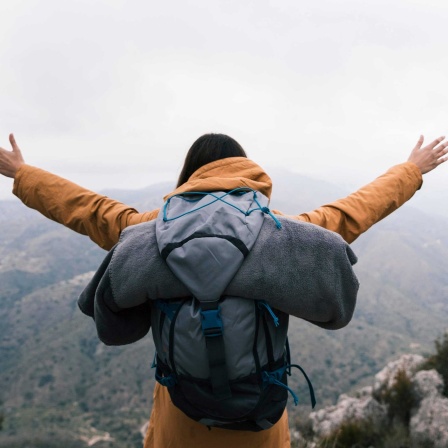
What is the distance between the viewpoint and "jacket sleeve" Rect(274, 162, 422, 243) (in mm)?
1713

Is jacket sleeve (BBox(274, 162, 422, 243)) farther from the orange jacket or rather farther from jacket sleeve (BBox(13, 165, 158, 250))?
jacket sleeve (BBox(13, 165, 158, 250))

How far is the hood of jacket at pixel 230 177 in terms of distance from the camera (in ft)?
4.81

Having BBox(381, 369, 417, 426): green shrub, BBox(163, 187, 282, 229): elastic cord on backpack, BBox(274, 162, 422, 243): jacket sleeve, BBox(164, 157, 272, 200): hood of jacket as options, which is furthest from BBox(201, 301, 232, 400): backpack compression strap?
BBox(381, 369, 417, 426): green shrub

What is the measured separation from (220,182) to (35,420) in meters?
61.0

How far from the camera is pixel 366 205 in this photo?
5.95ft

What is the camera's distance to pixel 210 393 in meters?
1.35

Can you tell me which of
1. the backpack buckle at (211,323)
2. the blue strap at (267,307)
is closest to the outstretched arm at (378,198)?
the blue strap at (267,307)

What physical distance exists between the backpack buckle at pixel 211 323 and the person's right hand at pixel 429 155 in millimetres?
1562

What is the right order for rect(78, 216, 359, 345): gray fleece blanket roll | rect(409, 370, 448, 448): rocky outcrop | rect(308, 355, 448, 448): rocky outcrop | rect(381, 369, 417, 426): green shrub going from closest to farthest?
rect(78, 216, 359, 345): gray fleece blanket roll → rect(409, 370, 448, 448): rocky outcrop → rect(308, 355, 448, 448): rocky outcrop → rect(381, 369, 417, 426): green shrub

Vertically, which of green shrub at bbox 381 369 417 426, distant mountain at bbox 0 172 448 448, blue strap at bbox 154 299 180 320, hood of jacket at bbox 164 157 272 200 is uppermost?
hood of jacket at bbox 164 157 272 200

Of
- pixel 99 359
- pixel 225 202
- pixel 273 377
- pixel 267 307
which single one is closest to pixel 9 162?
pixel 225 202

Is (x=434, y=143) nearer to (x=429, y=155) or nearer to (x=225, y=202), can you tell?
(x=429, y=155)

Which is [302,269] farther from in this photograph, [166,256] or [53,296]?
[53,296]

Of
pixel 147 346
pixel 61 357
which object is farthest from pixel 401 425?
pixel 61 357
